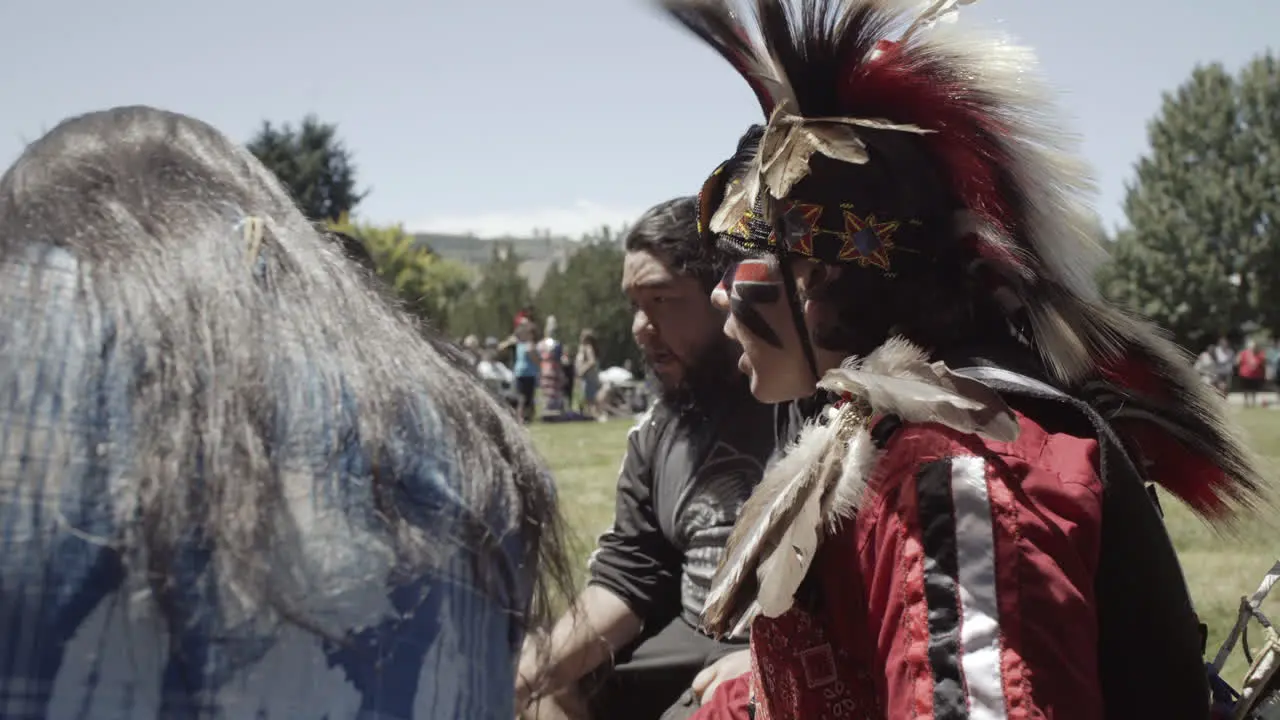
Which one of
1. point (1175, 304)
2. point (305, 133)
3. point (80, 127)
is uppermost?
point (305, 133)

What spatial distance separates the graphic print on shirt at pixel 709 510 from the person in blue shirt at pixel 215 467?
1714 millimetres

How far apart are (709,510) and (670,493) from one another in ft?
0.46

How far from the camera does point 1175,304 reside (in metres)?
45.0

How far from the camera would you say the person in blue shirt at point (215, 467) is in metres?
0.92

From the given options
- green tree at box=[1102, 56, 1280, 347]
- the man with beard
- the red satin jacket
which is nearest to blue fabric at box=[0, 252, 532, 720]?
the red satin jacket

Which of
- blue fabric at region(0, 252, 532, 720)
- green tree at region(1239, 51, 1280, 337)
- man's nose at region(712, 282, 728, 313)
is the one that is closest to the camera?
blue fabric at region(0, 252, 532, 720)

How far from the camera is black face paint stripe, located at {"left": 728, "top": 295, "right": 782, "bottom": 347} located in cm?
195

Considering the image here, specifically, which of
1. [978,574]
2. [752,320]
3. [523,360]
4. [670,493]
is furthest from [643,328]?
[523,360]

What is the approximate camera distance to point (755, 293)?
1966mm

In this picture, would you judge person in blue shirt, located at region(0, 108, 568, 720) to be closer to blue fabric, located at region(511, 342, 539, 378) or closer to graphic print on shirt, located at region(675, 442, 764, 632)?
graphic print on shirt, located at region(675, 442, 764, 632)

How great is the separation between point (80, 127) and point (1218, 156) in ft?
169

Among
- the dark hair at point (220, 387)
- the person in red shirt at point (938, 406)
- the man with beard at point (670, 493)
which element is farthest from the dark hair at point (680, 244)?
the dark hair at point (220, 387)

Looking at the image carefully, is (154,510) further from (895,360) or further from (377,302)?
(895,360)

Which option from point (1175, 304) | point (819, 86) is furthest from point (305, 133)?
point (819, 86)
